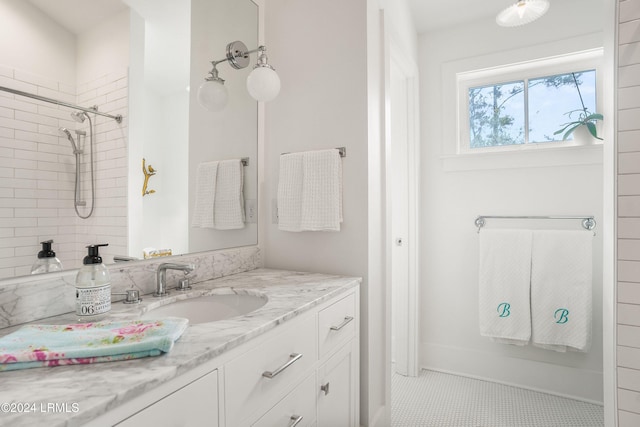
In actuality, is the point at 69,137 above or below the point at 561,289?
above

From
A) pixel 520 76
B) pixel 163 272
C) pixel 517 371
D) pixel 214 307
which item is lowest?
pixel 517 371

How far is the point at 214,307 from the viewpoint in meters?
1.16

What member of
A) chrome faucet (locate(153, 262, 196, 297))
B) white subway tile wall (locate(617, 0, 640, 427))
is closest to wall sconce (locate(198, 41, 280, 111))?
chrome faucet (locate(153, 262, 196, 297))

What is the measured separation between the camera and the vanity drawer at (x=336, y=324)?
1.11 m

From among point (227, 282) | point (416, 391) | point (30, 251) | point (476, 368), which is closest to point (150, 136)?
point (30, 251)

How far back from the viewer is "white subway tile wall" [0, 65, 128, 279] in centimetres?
84

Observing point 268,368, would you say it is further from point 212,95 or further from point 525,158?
point 525,158

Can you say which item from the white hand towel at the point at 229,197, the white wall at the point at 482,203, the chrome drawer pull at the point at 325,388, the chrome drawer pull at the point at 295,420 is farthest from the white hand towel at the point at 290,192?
the white wall at the point at 482,203

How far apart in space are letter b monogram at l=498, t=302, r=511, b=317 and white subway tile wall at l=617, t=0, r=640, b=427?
78 centimetres

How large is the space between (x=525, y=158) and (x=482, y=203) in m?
0.37

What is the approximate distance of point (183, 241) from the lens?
131 cm

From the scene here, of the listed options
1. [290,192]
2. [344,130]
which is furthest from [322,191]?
[344,130]

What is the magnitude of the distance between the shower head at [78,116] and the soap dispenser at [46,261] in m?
0.35

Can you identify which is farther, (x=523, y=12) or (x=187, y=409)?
(x=523, y=12)
